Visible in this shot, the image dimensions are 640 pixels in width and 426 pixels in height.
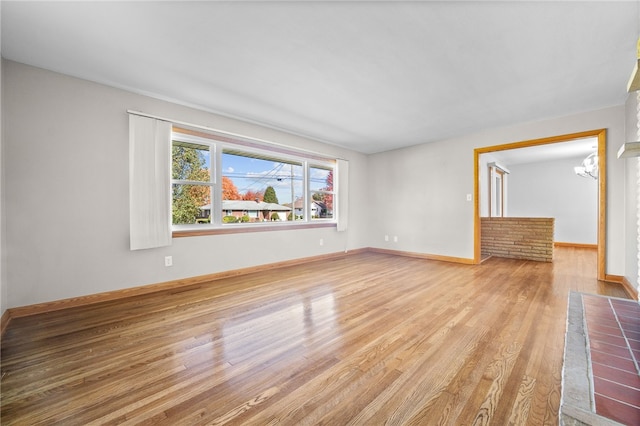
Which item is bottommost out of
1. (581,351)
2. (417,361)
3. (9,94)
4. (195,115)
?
(417,361)

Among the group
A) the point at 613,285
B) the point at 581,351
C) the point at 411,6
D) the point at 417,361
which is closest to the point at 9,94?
the point at 411,6

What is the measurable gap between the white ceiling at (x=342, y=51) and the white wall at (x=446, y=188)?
47cm

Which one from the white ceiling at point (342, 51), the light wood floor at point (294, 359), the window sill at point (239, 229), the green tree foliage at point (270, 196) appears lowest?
the light wood floor at point (294, 359)

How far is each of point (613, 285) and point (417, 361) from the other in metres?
3.57

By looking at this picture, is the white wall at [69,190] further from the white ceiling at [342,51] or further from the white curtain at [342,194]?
the white curtain at [342,194]

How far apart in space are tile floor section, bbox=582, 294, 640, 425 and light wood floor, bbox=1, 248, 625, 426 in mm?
487

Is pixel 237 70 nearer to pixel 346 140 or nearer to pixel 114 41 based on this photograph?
pixel 114 41

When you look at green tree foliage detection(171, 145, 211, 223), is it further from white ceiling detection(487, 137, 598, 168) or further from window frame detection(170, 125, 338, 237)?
white ceiling detection(487, 137, 598, 168)

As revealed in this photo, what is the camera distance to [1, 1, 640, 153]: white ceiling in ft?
5.96

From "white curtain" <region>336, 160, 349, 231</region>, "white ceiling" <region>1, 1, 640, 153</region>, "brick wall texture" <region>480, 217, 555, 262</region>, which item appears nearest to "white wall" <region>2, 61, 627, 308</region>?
"white ceiling" <region>1, 1, 640, 153</region>

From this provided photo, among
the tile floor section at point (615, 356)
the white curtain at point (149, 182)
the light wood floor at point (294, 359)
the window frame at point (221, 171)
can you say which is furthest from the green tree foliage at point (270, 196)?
the tile floor section at point (615, 356)

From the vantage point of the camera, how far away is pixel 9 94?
240 cm

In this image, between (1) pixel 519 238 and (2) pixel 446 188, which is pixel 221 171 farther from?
(1) pixel 519 238

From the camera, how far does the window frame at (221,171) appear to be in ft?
11.6
